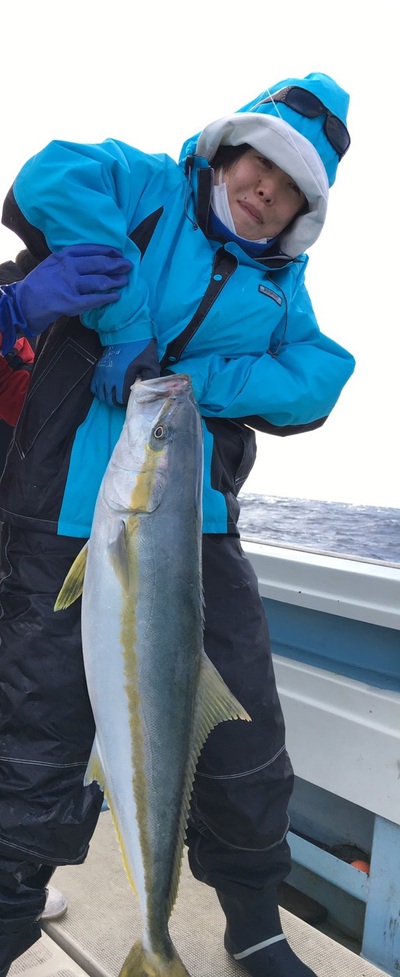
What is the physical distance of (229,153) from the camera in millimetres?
2504

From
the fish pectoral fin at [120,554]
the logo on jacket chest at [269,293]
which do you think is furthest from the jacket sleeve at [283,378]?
the fish pectoral fin at [120,554]

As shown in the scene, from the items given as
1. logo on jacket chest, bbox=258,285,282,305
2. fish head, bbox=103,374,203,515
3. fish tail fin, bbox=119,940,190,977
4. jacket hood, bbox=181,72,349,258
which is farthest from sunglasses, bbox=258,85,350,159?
fish tail fin, bbox=119,940,190,977

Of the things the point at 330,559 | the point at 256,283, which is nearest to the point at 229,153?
the point at 256,283

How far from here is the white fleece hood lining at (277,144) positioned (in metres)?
2.31

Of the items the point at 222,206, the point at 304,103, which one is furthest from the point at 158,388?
the point at 304,103

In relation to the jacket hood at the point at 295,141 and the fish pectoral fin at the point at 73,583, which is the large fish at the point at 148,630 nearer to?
the fish pectoral fin at the point at 73,583

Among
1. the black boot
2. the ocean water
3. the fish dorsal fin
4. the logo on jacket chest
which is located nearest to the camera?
the fish dorsal fin

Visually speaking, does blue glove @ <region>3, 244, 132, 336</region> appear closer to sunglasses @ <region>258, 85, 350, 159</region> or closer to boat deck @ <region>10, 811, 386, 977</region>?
sunglasses @ <region>258, 85, 350, 159</region>

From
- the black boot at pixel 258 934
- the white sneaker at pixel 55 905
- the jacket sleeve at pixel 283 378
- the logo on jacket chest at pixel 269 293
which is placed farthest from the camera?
the white sneaker at pixel 55 905

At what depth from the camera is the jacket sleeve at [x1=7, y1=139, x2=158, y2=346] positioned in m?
1.95

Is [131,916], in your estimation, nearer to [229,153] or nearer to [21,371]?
[21,371]

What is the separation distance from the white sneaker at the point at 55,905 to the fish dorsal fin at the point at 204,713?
0.88 metres

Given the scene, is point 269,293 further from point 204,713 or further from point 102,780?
point 102,780

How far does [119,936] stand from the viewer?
2590 mm
